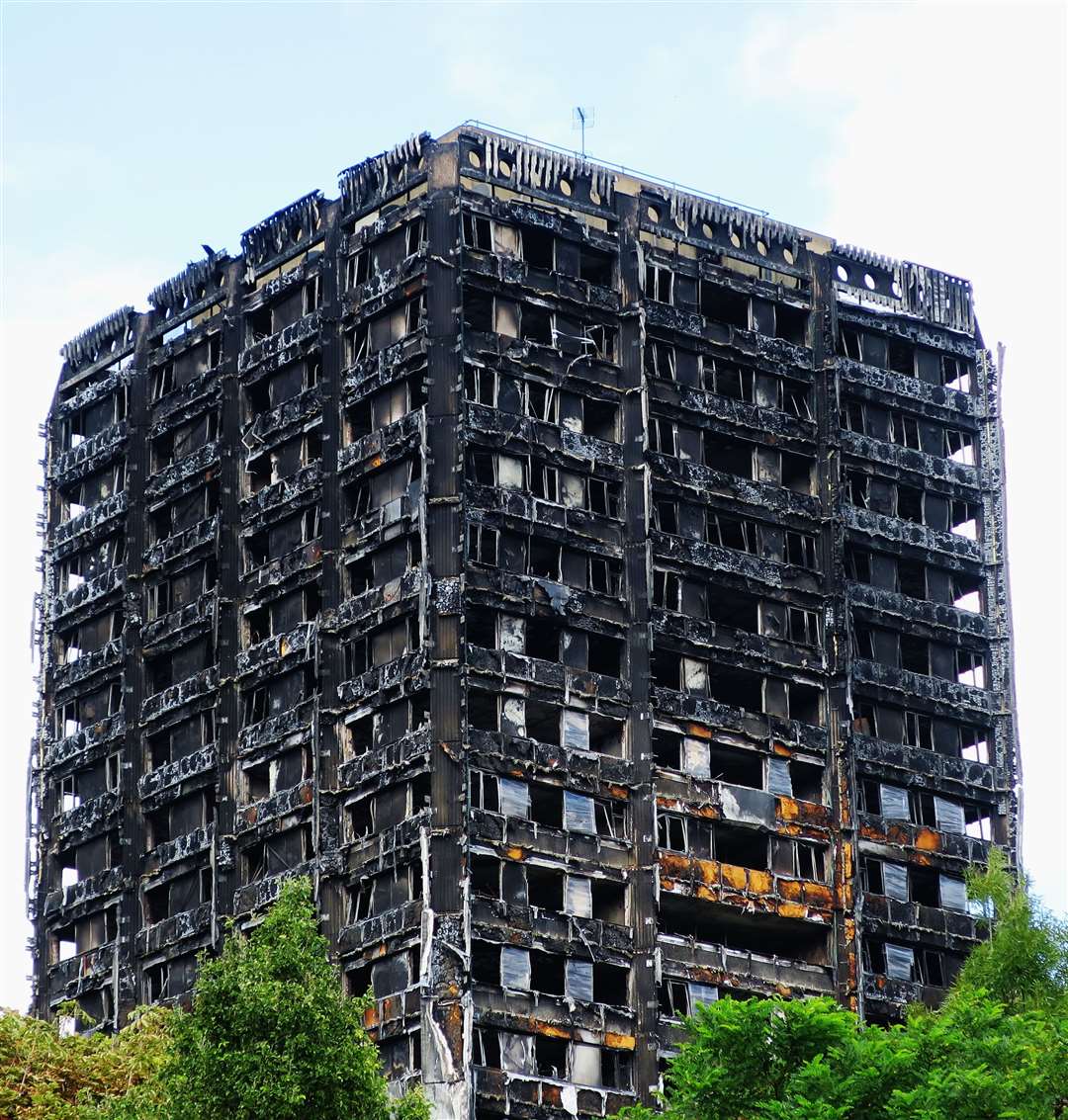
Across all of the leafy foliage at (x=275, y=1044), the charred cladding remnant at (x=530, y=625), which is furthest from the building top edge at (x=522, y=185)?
the leafy foliage at (x=275, y=1044)

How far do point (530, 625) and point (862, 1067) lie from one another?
119 feet

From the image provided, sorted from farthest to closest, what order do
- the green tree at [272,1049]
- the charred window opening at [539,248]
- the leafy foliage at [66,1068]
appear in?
the charred window opening at [539,248]
the leafy foliage at [66,1068]
the green tree at [272,1049]

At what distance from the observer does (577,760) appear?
420 ft

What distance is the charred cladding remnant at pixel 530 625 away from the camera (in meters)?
126

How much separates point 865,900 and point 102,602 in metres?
35.8

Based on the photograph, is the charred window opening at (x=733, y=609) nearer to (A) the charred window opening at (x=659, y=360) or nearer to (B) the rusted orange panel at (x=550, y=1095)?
(A) the charred window opening at (x=659, y=360)

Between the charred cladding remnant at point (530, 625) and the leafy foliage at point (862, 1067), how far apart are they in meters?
22.4

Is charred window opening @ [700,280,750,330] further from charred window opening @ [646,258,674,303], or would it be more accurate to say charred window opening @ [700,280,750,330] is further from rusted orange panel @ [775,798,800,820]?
rusted orange panel @ [775,798,800,820]

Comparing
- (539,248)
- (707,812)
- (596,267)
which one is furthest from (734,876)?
(539,248)

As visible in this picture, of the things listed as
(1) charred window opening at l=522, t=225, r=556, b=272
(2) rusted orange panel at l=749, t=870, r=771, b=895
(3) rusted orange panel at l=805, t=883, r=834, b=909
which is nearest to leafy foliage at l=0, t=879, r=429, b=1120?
(2) rusted orange panel at l=749, t=870, r=771, b=895

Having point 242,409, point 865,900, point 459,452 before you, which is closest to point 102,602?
point 242,409

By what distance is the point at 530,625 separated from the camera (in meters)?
129

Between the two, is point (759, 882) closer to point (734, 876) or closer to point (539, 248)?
point (734, 876)

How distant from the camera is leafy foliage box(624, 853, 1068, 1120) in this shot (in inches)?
3688
